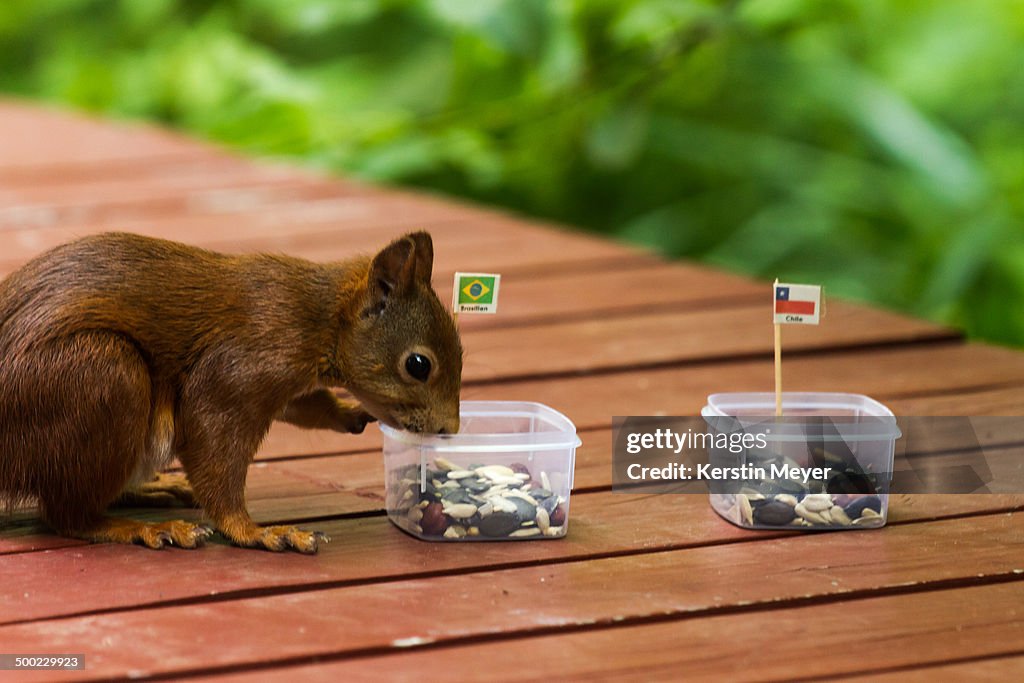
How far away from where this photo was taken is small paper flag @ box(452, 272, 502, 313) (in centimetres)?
197

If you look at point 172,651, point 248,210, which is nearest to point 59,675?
point 172,651

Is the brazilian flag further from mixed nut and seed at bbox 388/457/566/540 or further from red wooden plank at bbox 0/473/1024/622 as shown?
red wooden plank at bbox 0/473/1024/622

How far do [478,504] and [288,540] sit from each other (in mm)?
260

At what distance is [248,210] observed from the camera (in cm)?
417

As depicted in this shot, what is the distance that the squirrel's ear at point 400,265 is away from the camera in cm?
191

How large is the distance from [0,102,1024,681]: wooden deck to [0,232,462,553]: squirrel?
10 cm

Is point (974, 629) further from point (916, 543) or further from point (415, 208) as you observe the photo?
point (415, 208)

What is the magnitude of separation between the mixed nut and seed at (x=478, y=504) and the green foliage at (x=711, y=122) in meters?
2.11

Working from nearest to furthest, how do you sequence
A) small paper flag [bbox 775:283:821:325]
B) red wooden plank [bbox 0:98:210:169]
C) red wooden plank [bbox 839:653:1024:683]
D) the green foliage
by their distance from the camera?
red wooden plank [bbox 839:653:1024:683] < small paper flag [bbox 775:283:821:325] < the green foliage < red wooden plank [bbox 0:98:210:169]

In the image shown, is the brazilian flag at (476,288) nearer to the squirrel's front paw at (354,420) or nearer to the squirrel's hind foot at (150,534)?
the squirrel's front paw at (354,420)

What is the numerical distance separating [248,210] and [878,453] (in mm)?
2594

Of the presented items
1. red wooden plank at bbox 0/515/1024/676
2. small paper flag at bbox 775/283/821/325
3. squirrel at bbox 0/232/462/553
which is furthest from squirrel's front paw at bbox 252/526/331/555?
small paper flag at bbox 775/283/821/325

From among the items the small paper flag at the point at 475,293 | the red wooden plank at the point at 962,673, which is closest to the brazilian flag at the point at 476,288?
the small paper flag at the point at 475,293

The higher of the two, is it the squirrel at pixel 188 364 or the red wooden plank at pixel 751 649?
the squirrel at pixel 188 364
